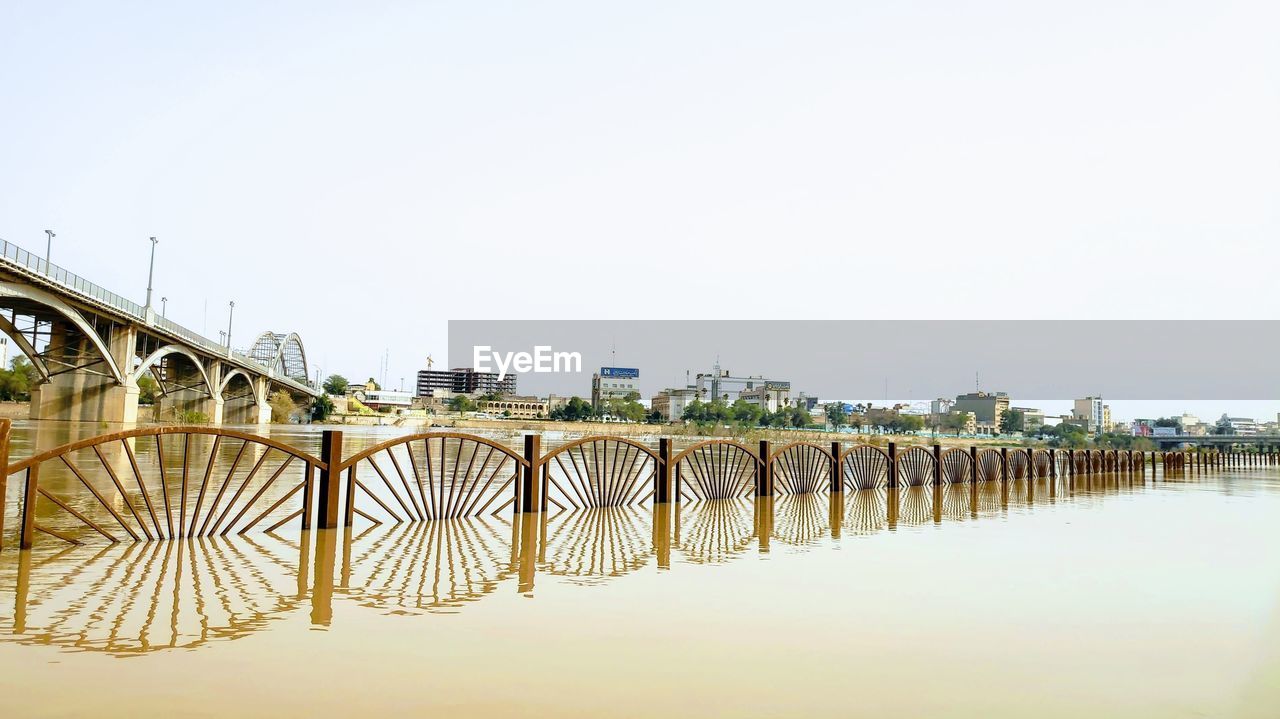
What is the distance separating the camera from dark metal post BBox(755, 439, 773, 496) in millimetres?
13402

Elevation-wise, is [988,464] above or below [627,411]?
below

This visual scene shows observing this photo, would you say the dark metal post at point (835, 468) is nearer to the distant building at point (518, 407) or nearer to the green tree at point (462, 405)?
the green tree at point (462, 405)

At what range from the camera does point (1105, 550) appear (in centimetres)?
879

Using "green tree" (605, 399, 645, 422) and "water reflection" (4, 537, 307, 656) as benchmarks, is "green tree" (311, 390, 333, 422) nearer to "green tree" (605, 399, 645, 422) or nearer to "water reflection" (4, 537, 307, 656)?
"green tree" (605, 399, 645, 422)

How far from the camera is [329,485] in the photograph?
8539 millimetres

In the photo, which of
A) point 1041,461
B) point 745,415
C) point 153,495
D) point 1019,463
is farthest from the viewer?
point 745,415

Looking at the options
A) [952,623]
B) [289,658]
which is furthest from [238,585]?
[952,623]

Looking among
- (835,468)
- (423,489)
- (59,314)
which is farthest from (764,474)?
(59,314)

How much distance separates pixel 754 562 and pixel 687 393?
180145 mm

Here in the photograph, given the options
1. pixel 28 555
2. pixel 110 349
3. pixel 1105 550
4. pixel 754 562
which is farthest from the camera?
pixel 110 349

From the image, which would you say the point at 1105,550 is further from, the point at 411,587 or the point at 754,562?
the point at 411,587

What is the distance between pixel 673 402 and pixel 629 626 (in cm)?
17362

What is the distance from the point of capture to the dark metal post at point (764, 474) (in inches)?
528

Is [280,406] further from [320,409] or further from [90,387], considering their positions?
[90,387]
